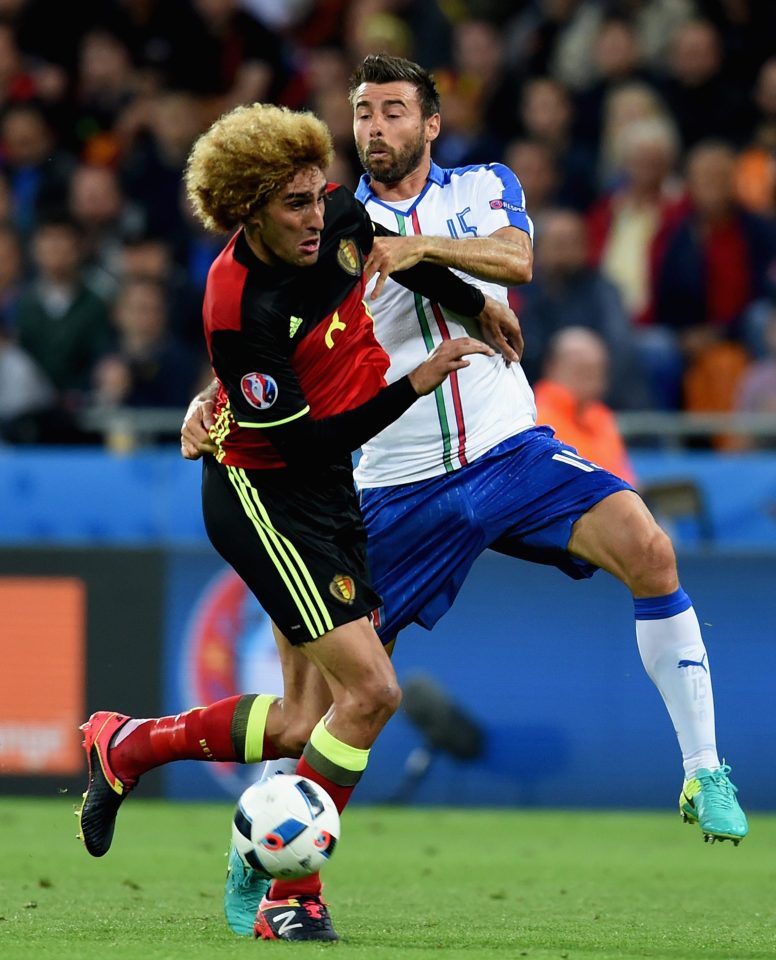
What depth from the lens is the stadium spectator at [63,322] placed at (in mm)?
11984

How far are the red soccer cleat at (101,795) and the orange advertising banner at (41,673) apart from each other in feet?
12.8

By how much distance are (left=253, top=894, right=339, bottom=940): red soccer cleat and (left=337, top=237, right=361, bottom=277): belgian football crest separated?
1.91 meters

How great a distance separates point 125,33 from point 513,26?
3.15m

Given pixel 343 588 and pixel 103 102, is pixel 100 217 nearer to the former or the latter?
pixel 103 102

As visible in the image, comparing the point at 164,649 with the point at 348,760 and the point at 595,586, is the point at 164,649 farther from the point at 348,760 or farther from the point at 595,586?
the point at 348,760

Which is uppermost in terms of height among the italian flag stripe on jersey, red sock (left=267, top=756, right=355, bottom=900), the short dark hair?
the short dark hair

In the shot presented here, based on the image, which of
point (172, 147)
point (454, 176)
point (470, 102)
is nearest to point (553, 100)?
point (470, 102)

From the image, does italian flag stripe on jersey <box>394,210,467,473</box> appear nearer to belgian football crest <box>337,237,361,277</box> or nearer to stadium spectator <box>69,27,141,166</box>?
belgian football crest <box>337,237,361,277</box>

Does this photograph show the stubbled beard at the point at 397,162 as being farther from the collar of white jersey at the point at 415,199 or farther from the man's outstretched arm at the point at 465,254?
the man's outstretched arm at the point at 465,254

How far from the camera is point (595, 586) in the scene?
10062 mm

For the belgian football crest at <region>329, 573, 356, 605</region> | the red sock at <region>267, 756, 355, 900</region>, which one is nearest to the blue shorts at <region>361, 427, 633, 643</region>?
the belgian football crest at <region>329, 573, 356, 605</region>

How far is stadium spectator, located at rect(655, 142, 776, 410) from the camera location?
1136 centimetres

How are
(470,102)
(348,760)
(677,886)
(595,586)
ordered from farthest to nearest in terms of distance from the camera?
1. (470,102)
2. (595,586)
3. (677,886)
4. (348,760)

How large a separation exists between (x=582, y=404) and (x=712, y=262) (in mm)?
2182
